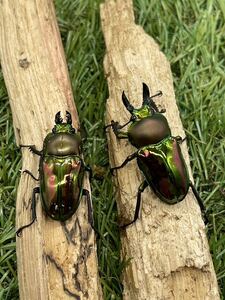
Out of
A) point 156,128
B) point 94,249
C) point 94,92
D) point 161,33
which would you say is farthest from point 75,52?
point 94,249

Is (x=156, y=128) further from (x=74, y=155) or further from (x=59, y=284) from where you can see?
(x=59, y=284)

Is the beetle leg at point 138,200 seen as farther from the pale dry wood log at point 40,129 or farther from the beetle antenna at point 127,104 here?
the beetle antenna at point 127,104

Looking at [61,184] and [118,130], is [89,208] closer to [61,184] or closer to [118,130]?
[61,184]

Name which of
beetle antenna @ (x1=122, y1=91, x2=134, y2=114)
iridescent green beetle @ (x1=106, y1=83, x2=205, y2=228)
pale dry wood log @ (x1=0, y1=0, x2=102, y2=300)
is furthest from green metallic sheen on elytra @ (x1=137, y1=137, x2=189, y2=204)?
pale dry wood log @ (x1=0, y1=0, x2=102, y2=300)

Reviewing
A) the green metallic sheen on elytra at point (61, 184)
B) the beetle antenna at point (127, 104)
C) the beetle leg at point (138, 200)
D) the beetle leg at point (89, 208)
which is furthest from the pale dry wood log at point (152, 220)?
the green metallic sheen on elytra at point (61, 184)

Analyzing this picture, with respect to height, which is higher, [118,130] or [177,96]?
[177,96]

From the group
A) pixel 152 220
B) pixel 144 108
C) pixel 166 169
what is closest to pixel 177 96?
pixel 144 108

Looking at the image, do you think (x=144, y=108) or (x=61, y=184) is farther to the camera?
(x=144, y=108)
